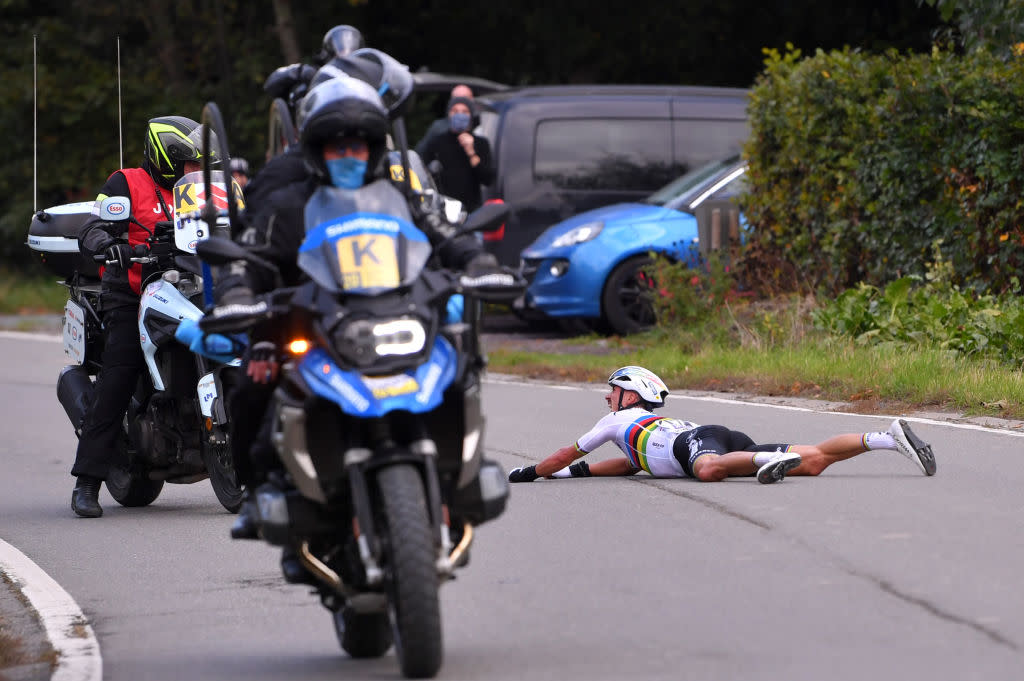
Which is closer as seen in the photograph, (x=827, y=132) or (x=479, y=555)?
(x=479, y=555)

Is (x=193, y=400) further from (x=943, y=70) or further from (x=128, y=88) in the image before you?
(x=128, y=88)

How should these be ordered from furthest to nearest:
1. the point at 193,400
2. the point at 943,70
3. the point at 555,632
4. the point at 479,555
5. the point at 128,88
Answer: the point at 128,88 < the point at 943,70 < the point at 193,400 < the point at 479,555 < the point at 555,632

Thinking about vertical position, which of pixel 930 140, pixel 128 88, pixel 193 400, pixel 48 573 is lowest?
pixel 48 573

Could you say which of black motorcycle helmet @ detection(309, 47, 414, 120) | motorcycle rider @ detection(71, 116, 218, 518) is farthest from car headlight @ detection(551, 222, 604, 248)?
black motorcycle helmet @ detection(309, 47, 414, 120)

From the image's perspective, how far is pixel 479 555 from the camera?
26.8ft

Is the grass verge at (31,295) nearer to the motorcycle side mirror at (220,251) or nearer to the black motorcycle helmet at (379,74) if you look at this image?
the black motorcycle helmet at (379,74)

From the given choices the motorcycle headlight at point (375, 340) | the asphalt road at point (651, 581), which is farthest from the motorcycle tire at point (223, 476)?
the motorcycle headlight at point (375, 340)

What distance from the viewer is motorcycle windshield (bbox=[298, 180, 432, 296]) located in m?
5.87

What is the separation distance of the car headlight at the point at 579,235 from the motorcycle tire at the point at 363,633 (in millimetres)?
12445

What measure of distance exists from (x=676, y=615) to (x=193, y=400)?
12.0 ft

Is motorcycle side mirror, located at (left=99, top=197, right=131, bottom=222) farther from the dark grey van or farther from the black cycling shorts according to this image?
the dark grey van

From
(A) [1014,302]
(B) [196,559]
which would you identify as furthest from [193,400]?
(A) [1014,302]

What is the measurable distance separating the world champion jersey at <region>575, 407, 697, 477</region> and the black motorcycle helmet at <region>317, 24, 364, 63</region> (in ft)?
7.22

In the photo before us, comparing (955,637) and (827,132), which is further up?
(827,132)
